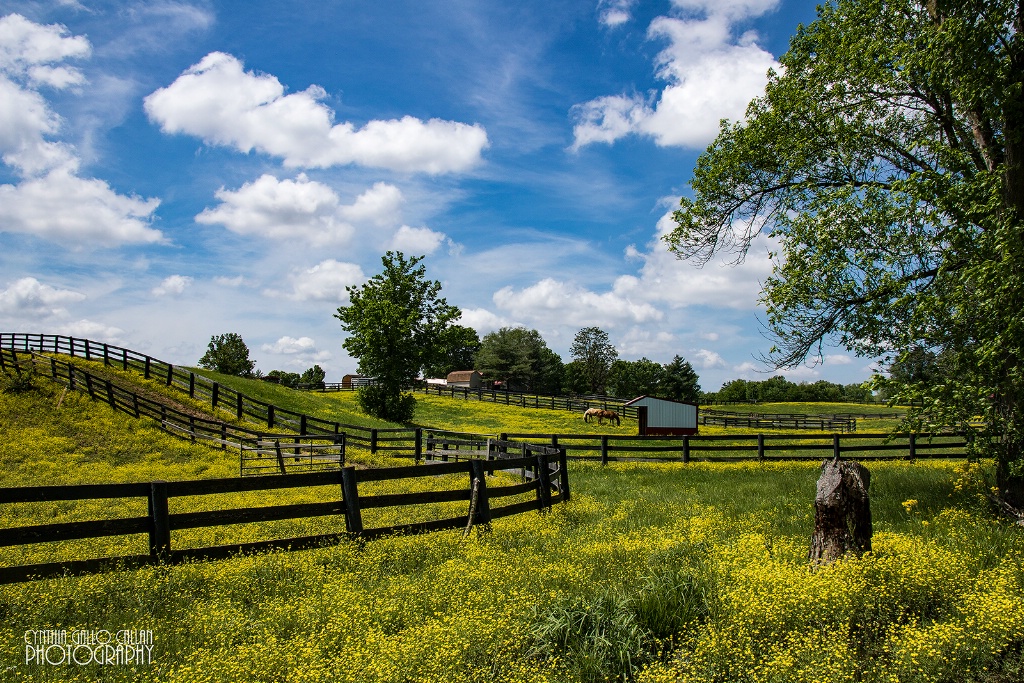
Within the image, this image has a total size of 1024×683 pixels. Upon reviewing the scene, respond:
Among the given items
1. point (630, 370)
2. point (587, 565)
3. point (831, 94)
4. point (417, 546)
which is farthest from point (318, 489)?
point (630, 370)

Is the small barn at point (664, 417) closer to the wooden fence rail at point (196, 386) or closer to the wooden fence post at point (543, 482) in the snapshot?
the wooden fence rail at point (196, 386)

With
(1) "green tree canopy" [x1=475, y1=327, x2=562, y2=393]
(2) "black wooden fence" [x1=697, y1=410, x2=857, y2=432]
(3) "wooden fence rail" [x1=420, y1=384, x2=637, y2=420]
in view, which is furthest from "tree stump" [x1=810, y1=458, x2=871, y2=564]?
(1) "green tree canopy" [x1=475, y1=327, x2=562, y2=393]

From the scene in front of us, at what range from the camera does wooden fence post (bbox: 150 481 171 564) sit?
7.67m

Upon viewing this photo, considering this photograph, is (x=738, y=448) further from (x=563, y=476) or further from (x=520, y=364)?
(x=520, y=364)

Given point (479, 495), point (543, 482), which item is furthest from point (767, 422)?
point (479, 495)

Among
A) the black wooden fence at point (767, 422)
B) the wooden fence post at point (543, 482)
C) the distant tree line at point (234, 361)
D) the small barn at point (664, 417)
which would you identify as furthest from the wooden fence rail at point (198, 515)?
the distant tree line at point (234, 361)

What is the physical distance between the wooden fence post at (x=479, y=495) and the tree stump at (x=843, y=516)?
16.6ft

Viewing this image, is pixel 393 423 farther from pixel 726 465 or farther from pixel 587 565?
pixel 587 565

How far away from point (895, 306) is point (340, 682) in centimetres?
1298

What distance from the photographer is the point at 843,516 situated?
27.1 ft

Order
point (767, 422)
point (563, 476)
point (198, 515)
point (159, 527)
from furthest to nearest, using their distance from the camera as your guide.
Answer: point (767, 422) < point (563, 476) < point (198, 515) < point (159, 527)

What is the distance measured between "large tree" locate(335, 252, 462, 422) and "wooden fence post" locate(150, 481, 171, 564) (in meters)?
35.1

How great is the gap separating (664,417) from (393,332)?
786 inches

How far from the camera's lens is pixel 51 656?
17.7 feet
